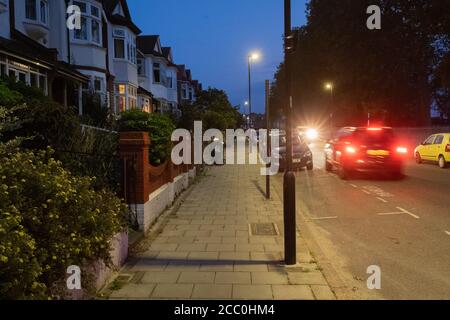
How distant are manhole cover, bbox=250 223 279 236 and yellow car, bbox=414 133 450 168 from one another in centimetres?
1449

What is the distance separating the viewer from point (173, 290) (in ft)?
18.1

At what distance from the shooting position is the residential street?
6086mm

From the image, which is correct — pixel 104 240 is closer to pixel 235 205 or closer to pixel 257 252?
pixel 257 252

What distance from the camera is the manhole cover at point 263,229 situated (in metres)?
8.83

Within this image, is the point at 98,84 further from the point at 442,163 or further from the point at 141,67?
the point at 442,163

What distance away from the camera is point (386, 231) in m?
8.93

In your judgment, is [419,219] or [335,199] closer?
[419,219]

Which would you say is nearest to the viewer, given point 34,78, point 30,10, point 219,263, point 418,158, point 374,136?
point 219,263

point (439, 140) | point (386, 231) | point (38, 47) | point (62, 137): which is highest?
point (38, 47)

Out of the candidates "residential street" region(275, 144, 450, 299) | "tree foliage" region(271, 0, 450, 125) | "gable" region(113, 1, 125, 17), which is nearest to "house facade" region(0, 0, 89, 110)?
"gable" region(113, 1, 125, 17)

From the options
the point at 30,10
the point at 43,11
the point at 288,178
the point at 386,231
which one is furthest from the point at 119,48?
the point at 288,178

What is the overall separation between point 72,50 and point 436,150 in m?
17.8
